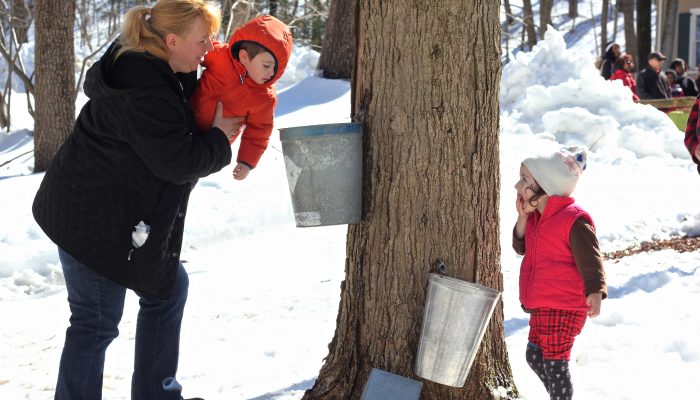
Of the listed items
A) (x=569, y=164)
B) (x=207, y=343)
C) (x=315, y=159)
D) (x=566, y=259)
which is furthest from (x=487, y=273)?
(x=207, y=343)

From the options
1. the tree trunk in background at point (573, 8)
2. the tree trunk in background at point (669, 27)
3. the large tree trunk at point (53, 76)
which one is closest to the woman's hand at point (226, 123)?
the large tree trunk at point (53, 76)

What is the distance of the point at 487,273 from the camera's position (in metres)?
3.21

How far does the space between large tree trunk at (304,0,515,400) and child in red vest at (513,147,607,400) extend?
141 mm

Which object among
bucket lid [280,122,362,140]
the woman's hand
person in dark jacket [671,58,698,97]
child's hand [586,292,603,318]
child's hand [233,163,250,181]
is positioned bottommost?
child's hand [586,292,603,318]

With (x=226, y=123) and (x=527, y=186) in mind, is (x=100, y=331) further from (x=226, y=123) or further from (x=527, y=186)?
(x=527, y=186)

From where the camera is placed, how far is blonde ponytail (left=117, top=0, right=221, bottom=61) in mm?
2873

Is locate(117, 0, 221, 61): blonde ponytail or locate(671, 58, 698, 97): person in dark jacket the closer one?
locate(117, 0, 221, 61): blonde ponytail

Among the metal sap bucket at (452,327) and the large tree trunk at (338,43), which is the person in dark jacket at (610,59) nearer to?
the large tree trunk at (338,43)

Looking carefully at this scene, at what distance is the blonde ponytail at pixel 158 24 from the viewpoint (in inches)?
113

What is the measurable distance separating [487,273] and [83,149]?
4.92ft

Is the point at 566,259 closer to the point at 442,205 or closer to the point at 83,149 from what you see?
the point at 442,205

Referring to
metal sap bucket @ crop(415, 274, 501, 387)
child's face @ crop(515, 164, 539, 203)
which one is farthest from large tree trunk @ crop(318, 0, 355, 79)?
metal sap bucket @ crop(415, 274, 501, 387)

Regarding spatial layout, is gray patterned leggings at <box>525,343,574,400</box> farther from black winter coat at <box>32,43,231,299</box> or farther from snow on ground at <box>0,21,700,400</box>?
black winter coat at <box>32,43,231,299</box>

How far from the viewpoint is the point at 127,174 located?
2914 millimetres
